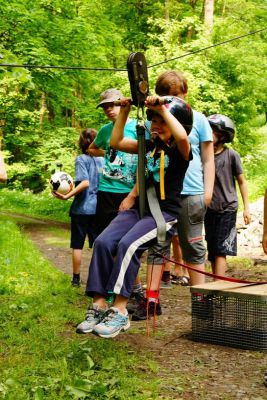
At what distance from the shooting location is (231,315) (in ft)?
15.1

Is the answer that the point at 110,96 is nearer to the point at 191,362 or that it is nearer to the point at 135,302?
the point at 135,302

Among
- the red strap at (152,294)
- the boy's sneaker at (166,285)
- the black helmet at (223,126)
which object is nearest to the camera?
the red strap at (152,294)

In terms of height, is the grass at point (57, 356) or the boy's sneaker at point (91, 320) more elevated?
the boy's sneaker at point (91, 320)

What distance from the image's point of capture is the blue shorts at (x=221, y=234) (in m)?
6.00

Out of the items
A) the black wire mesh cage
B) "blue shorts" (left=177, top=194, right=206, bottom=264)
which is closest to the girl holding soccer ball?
"blue shorts" (left=177, top=194, right=206, bottom=264)

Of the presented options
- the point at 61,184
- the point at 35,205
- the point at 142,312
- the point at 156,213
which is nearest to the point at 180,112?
the point at 156,213

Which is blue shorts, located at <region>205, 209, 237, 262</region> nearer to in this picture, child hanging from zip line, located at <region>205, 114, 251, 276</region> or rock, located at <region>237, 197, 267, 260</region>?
child hanging from zip line, located at <region>205, 114, 251, 276</region>

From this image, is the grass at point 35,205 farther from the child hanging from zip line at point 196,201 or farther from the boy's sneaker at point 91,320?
the boy's sneaker at point 91,320

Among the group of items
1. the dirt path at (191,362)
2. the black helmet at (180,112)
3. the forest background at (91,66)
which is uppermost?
the forest background at (91,66)

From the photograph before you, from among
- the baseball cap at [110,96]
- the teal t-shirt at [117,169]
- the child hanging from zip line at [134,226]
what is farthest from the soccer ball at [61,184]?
the child hanging from zip line at [134,226]

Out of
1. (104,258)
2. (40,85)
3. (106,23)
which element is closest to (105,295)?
(104,258)

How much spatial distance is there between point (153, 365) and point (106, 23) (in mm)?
15904

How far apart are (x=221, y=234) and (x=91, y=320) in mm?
2493

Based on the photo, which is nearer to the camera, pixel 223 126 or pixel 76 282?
pixel 223 126
